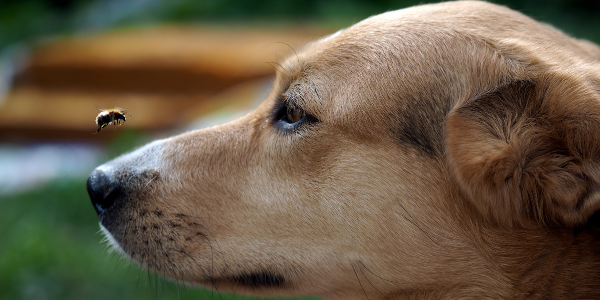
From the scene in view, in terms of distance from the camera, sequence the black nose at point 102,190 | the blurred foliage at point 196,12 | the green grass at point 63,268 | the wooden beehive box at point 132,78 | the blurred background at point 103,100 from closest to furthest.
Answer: the black nose at point 102,190 < the green grass at point 63,268 < the blurred background at point 103,100 < the wooden beehive box at point 132,78 < the blurred foliage at point 196,12

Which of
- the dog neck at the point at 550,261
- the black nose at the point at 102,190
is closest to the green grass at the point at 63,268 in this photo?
the black nose at the point at 102,190

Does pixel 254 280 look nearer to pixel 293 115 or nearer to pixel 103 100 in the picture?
pixel 293 115

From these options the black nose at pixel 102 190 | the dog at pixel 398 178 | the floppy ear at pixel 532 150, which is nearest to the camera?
the floppy ear at pixel 532 150

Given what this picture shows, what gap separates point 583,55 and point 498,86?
0.69 m

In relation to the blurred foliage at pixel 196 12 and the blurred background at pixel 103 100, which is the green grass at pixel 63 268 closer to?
the blurred background at pixel 103 100

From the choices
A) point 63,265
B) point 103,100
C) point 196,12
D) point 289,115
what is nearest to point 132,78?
point 103,100

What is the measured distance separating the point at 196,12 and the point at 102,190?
11.9 m

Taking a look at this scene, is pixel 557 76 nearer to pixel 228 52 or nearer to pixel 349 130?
pixel 349 130

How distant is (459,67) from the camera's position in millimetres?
2586

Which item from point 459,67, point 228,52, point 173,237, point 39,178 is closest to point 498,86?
point 459,67

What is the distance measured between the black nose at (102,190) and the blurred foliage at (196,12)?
7.41m

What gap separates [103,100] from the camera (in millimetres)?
9398

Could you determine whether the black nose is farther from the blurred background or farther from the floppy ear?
the blurred background

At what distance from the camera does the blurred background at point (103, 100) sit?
5080 mm
